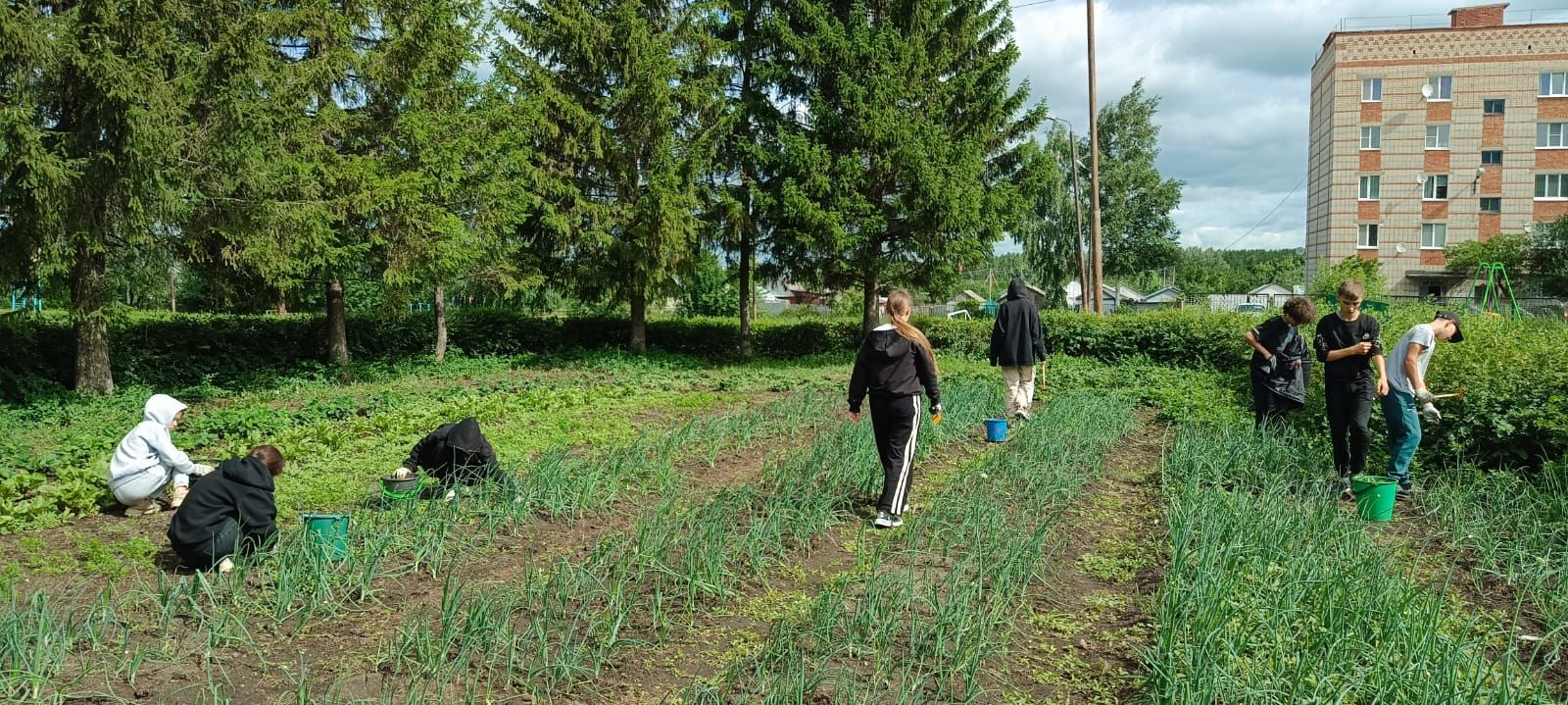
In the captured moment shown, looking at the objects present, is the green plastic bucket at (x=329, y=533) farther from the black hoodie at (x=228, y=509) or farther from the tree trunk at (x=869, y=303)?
the tree trunk at (x=869, y=303)

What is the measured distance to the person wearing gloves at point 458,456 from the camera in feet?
18.4

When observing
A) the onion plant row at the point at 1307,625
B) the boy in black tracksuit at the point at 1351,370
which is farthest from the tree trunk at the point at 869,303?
the onion plant row at the point at 1307,625

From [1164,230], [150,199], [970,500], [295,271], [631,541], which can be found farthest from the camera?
[1164,230]

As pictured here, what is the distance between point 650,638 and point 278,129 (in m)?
10.5

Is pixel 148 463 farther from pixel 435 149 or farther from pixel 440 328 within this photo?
pixel 440 328

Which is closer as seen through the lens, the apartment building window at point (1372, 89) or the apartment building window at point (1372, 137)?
the apartment building window at point (1372, 89)

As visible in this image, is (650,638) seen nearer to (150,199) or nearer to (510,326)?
(150,199)

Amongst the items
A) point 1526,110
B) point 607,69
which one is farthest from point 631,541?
point 1526,110

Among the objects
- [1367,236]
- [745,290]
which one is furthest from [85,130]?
[1367,236]

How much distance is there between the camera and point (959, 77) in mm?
17453

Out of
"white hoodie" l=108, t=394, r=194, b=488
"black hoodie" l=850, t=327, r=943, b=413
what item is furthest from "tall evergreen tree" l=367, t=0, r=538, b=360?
"black hoodie" l=850, t=327, r=943, b=413

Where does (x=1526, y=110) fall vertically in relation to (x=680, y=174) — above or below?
above

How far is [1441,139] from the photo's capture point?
35375 millimetres

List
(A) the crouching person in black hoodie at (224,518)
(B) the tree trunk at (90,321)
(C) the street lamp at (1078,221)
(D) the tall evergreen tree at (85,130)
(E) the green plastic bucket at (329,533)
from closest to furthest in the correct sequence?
(E) the green plastic bucket at (329,533), (A) the crouching person in black hoodie at (224,518), (D) the tall evergreen tree at (85,130), (B) the tree trunk at (90,321), (C) the street lamp at (1078,221)
